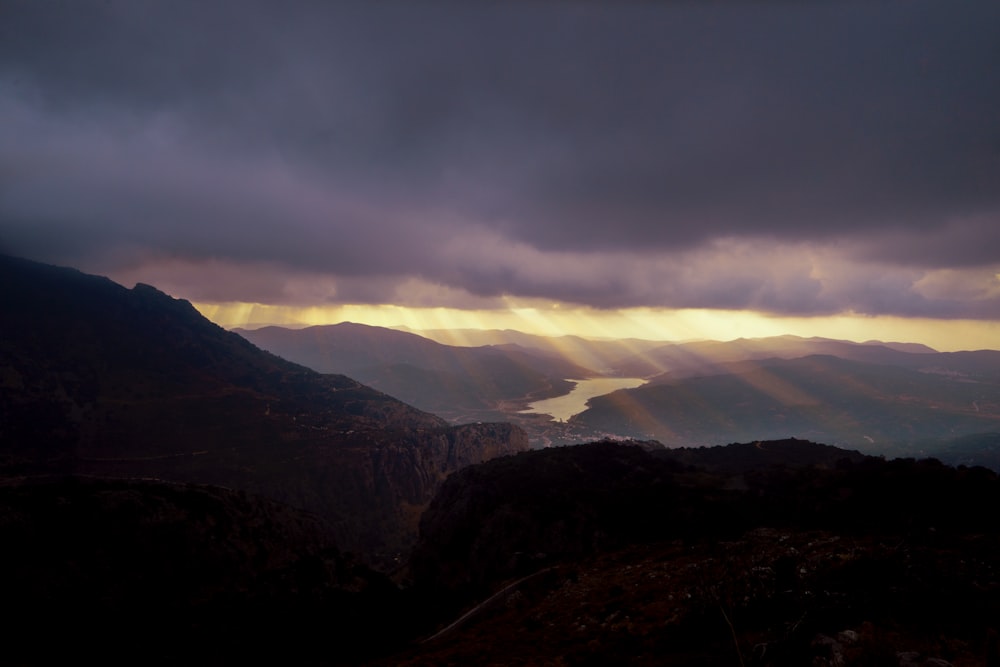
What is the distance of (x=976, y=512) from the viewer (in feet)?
152

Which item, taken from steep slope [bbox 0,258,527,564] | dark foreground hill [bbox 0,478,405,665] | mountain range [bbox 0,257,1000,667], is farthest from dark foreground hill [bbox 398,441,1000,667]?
steep slope [bbox 0,258,527,564]

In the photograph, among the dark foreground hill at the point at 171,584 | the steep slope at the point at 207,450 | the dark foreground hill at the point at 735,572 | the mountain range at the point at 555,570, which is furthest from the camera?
the steep slope at the point at 207,450

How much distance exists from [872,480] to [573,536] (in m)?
42.7

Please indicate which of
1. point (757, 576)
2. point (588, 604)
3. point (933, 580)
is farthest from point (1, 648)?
point (933, 580)

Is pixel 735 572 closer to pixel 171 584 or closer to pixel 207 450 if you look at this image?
pixel 171 584

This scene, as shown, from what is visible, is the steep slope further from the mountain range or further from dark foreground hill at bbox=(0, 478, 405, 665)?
dark foreground hill at bbox=(0, 478, 405, 665)

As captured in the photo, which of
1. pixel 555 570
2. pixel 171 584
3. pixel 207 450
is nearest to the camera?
pixel 555 570

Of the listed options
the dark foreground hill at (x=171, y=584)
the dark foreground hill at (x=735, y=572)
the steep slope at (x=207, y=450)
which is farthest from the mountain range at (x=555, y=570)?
the steep slope at (x=207, y=450)

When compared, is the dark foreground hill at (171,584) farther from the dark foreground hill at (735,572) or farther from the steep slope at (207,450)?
the steep slope at (207,450)

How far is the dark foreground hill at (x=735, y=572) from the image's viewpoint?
56.7ft

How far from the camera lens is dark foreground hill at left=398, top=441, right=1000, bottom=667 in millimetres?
17297

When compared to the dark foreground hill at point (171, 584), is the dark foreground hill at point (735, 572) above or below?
above

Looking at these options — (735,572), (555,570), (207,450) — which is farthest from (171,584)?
(207,450)

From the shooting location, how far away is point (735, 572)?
98.0ft
